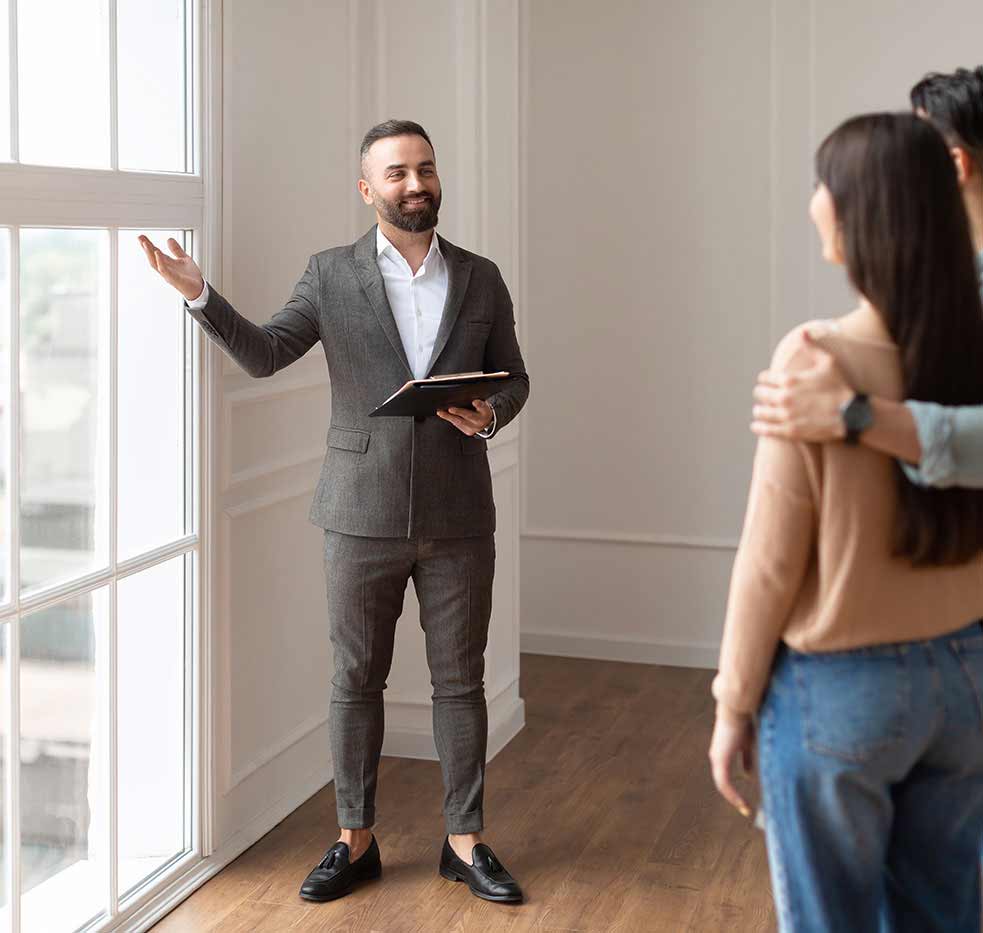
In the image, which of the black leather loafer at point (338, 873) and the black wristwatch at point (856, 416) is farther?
the black leather loafer at point (338, 873)

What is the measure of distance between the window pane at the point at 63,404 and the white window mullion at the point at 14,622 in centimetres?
4

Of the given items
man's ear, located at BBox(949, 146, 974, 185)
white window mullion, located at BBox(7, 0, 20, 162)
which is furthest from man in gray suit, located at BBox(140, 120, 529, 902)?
man's ear, located at BBox(949, 146, 974, 185)

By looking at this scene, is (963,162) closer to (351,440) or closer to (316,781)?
(351,440)

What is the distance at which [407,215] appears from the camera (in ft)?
9.75

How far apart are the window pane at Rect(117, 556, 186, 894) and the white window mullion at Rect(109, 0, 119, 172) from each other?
88cm

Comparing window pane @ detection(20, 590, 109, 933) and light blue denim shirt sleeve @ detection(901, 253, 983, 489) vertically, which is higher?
light blue denim shirt sleeve @ detection(901, 253, 983, 489)

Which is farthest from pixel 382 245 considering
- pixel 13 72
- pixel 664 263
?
pixel 664 263

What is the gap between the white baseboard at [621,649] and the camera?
5.09 metres

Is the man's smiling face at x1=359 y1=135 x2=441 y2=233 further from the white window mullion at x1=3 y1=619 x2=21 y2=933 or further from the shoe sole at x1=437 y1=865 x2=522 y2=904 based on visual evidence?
the shoe sole at x1=437 y1=865 x2=522 y2=904

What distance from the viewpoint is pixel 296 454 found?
354 cm

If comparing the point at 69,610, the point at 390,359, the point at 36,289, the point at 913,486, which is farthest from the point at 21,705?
the point at 913,486

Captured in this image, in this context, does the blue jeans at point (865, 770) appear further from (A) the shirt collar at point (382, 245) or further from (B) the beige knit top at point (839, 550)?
(A) the shirt collar at point (382, 245)

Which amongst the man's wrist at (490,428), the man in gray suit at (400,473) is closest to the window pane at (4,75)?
the man in gray suit at (400,473)

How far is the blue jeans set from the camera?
5.13 feet
